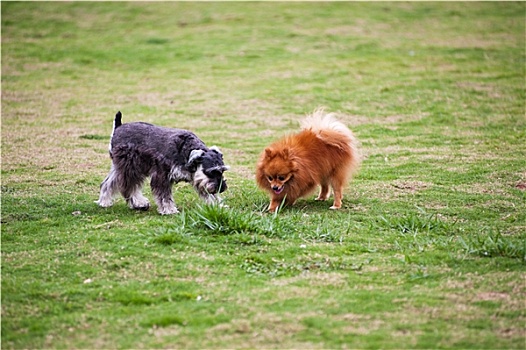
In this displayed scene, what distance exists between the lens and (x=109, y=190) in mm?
8812

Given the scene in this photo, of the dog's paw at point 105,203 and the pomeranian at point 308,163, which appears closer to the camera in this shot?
the pomeranian at point 308,163

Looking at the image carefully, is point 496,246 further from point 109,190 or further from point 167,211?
point 109,190

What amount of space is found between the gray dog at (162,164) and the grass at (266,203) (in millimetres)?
446

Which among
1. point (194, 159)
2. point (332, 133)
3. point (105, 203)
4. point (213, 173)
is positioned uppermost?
point (332, 133)

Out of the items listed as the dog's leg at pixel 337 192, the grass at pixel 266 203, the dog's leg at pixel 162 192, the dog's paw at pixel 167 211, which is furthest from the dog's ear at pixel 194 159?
the dog's leg at pixel 337 192

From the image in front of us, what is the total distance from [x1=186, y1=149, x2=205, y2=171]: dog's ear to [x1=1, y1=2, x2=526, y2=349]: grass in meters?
0.74

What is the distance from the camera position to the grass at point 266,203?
217 inches

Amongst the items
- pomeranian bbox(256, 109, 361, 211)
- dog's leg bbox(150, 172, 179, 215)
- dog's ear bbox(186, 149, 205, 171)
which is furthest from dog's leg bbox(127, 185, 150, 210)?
pomeranian bbox(256, 109, 361, 211)

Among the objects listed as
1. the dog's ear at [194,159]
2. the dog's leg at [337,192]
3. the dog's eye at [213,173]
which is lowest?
the dog's leg at [337,192]

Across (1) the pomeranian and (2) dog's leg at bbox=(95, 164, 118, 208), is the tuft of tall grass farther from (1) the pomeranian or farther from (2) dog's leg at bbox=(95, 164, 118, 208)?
(2) dog's leg at bbox=(95, 164, 118, 208)

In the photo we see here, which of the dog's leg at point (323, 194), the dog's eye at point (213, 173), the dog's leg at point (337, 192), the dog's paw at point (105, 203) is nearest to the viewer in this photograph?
the dog's eye at point (213, 173)

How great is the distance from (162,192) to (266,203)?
5.17 feet

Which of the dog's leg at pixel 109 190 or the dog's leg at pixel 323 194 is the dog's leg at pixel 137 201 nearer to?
the dog's leg at pixel 109 190

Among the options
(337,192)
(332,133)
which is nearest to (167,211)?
(337,192)
